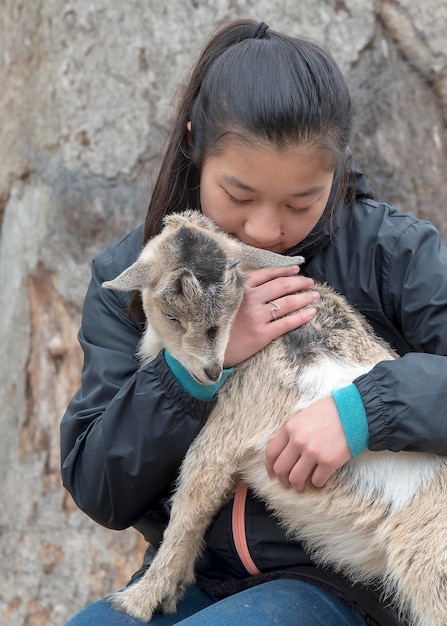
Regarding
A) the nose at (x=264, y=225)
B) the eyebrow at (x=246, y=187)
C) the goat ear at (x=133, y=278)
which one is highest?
the eyebrow at (x=246, y=187)

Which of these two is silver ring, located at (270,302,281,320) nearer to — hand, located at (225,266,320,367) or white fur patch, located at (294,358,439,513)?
hand, located at (225,266,320,367)

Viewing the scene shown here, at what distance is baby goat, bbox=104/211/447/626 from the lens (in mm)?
3070

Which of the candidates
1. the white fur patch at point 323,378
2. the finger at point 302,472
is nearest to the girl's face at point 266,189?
the white fur patch at point 323,378

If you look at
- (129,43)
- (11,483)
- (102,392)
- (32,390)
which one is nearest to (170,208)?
(102,392)

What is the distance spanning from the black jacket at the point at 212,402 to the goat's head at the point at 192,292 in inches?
6.5

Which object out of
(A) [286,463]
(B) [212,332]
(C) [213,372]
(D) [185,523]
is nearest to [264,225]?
(B) [212,332]

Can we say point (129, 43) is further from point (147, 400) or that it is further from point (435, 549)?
point (435, 549)

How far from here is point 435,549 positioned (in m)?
2.90

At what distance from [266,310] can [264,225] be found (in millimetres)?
338

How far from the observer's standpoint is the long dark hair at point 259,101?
3.16 meters

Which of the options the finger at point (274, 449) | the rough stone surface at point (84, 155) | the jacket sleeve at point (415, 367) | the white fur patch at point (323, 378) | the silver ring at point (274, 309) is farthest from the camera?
the rough stone surface at point (84, 155)

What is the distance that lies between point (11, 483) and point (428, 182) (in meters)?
3.52

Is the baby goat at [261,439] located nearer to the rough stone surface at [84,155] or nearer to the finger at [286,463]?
the finger at [286,463]

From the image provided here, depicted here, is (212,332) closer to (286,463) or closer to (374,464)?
(286,463)
